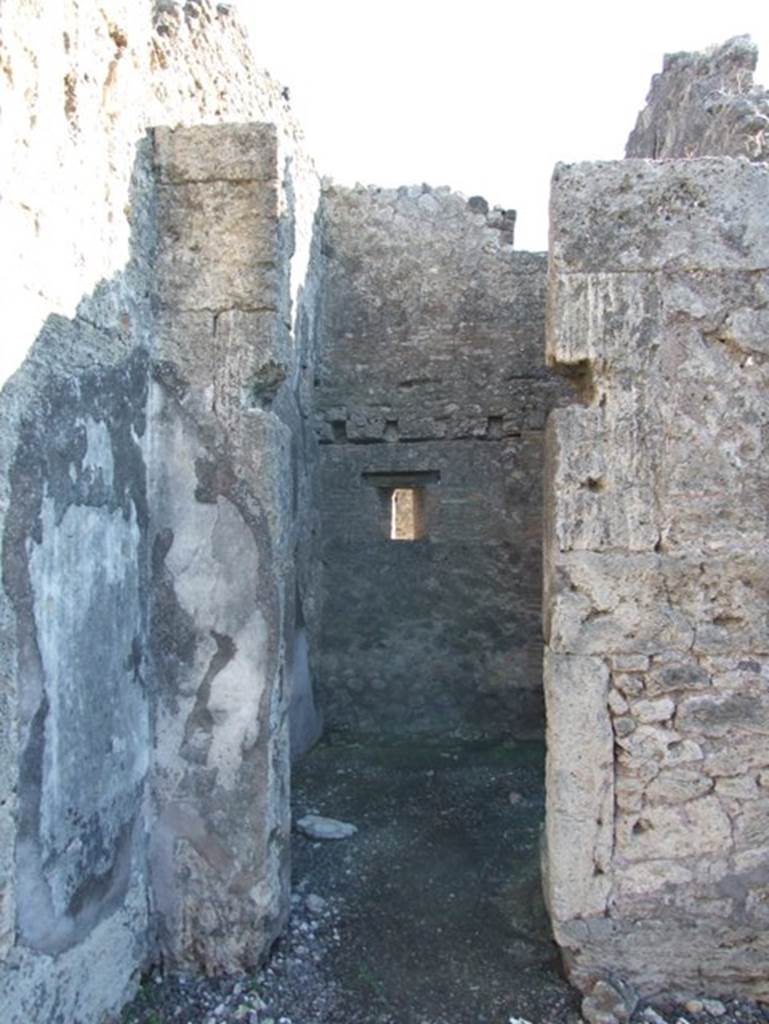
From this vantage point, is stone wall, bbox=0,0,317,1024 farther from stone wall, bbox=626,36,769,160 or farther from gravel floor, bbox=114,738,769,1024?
stone wall, bbox=626,36,769,160

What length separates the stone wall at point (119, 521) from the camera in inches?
104

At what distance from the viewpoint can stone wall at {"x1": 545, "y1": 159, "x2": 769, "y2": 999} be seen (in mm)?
3426

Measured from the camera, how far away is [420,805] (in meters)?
5.46

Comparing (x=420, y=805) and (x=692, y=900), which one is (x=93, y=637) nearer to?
(x=692, y=900)

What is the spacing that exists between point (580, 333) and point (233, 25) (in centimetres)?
290

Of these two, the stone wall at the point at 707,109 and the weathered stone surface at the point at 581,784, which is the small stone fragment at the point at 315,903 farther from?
the stone wall at the point at 707,109

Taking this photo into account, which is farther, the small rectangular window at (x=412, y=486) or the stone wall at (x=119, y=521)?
the small rectangular window at (x=412, y=486)

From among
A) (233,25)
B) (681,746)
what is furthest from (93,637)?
(233,25)

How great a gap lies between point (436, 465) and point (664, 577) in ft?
11.8

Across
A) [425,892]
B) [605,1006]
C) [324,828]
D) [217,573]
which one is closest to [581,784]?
[605,1006]

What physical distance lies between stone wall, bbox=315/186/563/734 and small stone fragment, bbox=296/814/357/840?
5.86 ft

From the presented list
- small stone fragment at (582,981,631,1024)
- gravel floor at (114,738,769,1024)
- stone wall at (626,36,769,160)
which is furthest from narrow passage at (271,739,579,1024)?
stone wall at (626,36,769,160)

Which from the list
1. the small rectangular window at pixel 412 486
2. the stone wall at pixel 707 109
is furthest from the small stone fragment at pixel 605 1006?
the small rectangular window at pixel 412 486

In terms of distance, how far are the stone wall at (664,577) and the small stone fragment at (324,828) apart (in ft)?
5.73
